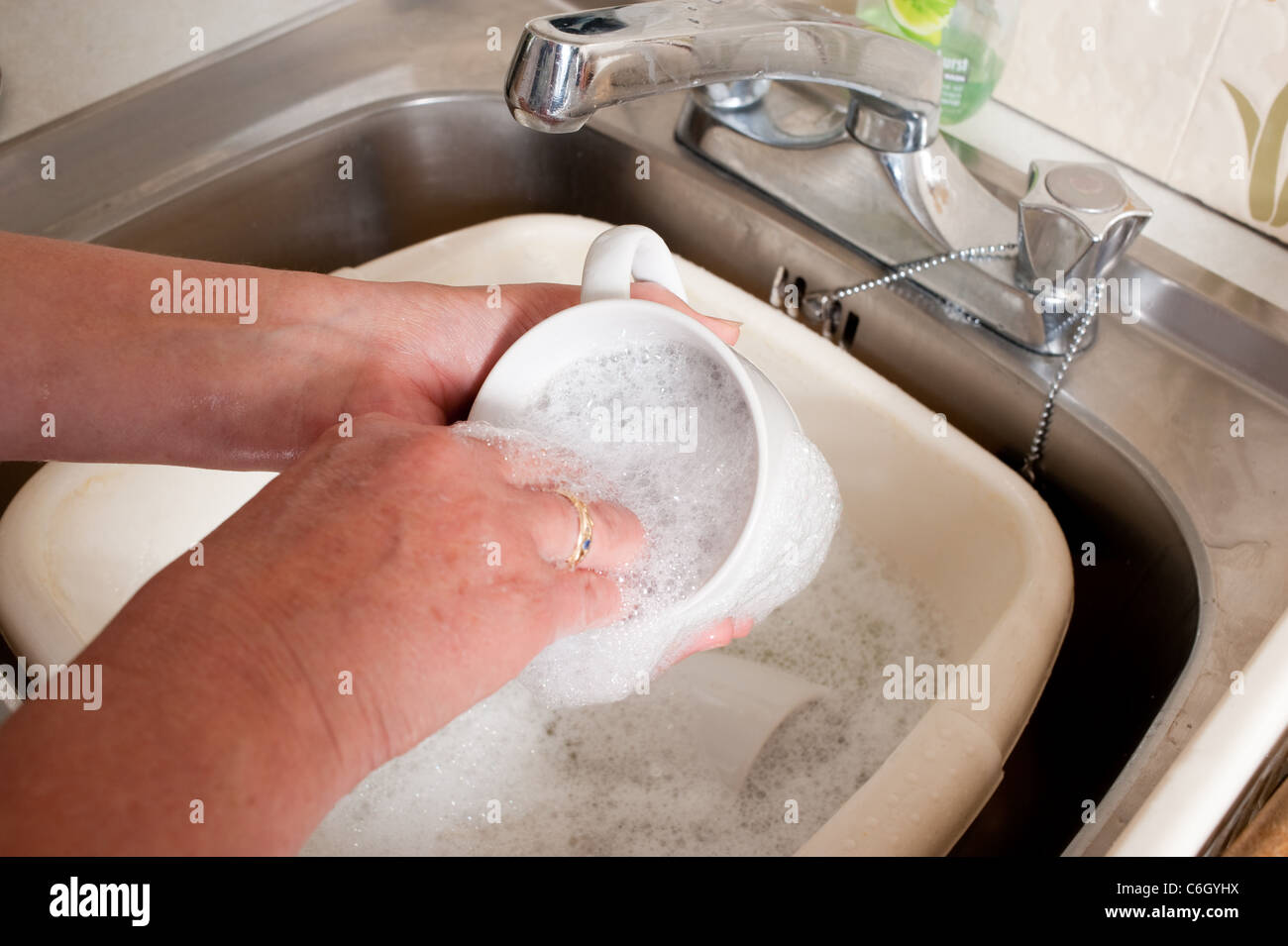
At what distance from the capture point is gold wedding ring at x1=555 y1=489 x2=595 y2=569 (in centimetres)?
38

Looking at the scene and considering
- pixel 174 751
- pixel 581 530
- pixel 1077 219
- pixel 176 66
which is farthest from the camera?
pixel 176 66

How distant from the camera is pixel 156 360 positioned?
44 cm

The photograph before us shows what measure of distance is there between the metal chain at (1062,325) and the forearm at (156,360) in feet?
1.07

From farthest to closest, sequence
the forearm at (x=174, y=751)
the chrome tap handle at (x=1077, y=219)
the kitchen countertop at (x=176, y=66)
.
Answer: the kitchen countertop at (x=176, y=66)
the chrome tap handle at (x=1077, y=219)
the forearm at (x=174, y=751)

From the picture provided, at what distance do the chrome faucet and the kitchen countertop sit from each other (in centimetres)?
11

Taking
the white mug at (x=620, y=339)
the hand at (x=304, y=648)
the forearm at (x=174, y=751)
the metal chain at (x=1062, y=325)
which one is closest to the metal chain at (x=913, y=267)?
the metal chain at (x=1062, y=325)

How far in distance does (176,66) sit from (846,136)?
0.50 metres

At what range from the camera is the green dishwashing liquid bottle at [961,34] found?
2.12 ft

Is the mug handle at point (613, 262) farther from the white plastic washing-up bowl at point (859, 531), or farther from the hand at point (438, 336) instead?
the white plastic washing-up bowl at point (859, 531)

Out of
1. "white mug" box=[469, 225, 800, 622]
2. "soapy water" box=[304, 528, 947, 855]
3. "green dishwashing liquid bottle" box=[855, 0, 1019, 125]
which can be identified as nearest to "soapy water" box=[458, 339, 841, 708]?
"white mug" box=[469, 225, 800, 622]

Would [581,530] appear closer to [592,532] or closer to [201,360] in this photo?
[592,532]

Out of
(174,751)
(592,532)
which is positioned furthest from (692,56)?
(174,751)

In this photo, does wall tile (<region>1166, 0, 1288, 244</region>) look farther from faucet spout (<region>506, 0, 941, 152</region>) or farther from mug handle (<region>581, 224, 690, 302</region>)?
mug handle (<region>581, 224, 690, 302</region>)

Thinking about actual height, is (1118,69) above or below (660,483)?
above
